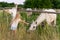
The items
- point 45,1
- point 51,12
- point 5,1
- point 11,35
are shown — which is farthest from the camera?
point 5,1

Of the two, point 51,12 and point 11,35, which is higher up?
point 51,12

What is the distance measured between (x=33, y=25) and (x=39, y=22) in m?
0.13

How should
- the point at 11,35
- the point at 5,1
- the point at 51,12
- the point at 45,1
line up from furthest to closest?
1. the point at 5,1
2. the point at 45,1
3. the point at 11,35
4. the point at 51,12

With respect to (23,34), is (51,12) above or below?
above

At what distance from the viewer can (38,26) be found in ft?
14.0

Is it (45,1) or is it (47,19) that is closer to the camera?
(47,19)

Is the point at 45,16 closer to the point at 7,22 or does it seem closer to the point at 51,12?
the point at 51,12

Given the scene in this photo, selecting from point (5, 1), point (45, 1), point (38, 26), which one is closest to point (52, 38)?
point (38, 26)

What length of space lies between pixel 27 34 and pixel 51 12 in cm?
54

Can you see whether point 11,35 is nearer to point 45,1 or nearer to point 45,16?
point 45,16

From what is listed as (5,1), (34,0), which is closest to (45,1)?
(34,0)

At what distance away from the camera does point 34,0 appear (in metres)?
9.91

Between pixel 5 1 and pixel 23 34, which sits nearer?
pixel 23 34

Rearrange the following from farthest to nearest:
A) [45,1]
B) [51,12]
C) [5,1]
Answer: [5,1] < [45,1] < [51,12]
